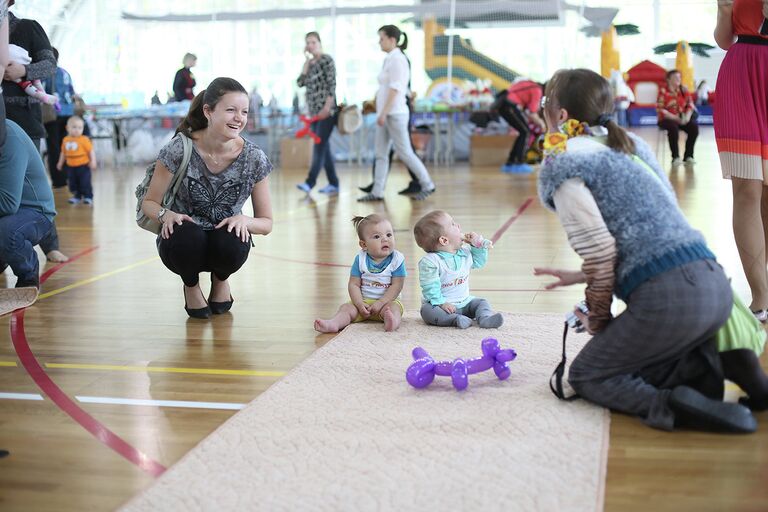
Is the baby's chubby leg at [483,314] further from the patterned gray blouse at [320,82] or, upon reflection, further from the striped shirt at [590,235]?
the patterned gray blouse at [320,82]

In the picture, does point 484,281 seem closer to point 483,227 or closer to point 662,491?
point 483,227

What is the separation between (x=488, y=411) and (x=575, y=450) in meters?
0.38

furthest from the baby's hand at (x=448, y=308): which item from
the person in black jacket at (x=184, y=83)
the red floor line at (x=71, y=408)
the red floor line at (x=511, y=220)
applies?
the person in black jacket at (x=184, y=83)

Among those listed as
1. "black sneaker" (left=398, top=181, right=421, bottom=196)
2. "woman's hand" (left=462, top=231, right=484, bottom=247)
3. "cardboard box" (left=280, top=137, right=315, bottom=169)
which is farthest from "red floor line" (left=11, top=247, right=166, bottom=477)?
"cardboard box" (left=280, top=137, right=315, bottom=169)

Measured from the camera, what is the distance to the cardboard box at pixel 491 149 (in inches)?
527

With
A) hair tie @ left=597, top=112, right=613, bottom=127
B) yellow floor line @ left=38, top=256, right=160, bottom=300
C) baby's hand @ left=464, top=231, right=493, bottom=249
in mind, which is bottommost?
yellow floor line @ left=38, top=256, right=160, bottom=300

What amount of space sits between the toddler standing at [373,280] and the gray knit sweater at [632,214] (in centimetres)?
127

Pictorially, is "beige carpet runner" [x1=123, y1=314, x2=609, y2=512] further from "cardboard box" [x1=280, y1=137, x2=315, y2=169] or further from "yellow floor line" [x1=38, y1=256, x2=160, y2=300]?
"cardboard box" [x1=280, y1=137, x2=315, y2=169]

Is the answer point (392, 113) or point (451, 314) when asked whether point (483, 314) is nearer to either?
point (451, 314)

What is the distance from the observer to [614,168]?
257cm

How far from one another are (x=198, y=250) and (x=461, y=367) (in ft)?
4.80

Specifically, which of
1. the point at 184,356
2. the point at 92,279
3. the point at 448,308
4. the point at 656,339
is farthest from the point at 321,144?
the point at 656,339

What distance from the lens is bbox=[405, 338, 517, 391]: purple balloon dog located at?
2877 millimetres

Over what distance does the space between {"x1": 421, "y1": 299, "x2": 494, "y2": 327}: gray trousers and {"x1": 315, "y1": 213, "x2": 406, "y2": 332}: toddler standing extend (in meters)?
0.11
